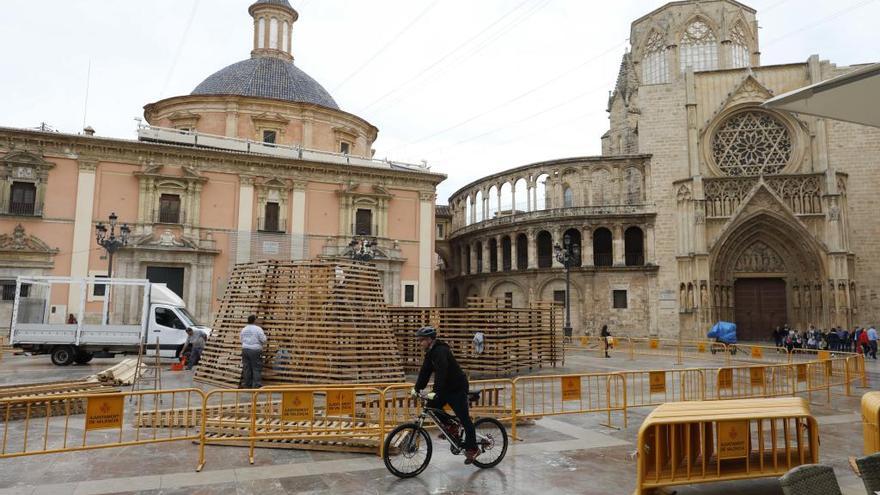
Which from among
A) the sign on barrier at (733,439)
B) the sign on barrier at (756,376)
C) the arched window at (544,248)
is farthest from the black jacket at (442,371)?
the arched window at (544,248)

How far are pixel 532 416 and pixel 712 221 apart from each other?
90.1 feet

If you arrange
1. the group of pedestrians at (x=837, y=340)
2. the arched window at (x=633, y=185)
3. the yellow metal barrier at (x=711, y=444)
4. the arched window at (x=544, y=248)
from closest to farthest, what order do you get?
the yellow metal barrier at (x=711, y=444) < the group of pedestrians at (x=837, y=340) < the arched window at (x=633, y=185) < the arched window at (x=544, y=248)

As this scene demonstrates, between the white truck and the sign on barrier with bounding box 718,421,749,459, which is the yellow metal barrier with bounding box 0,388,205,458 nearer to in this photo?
the sign on barrier with bounding box 718,421,749,459

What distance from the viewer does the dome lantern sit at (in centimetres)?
3769

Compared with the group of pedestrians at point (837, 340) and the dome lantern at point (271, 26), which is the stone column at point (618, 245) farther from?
the dome lantern at point (271, 26)

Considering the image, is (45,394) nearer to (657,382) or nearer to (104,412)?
(104,412)

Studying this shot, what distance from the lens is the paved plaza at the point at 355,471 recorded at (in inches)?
233

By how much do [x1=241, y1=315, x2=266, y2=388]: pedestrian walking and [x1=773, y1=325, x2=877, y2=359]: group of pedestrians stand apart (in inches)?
860

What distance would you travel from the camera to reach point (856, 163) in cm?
3045

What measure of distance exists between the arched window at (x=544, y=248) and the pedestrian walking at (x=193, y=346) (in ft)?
80.3

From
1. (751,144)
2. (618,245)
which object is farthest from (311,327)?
(751,144)

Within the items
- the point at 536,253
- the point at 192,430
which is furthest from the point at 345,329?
the point at 536,253

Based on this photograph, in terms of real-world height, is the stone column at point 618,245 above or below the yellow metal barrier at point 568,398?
above

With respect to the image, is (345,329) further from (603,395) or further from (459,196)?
(459,196)
